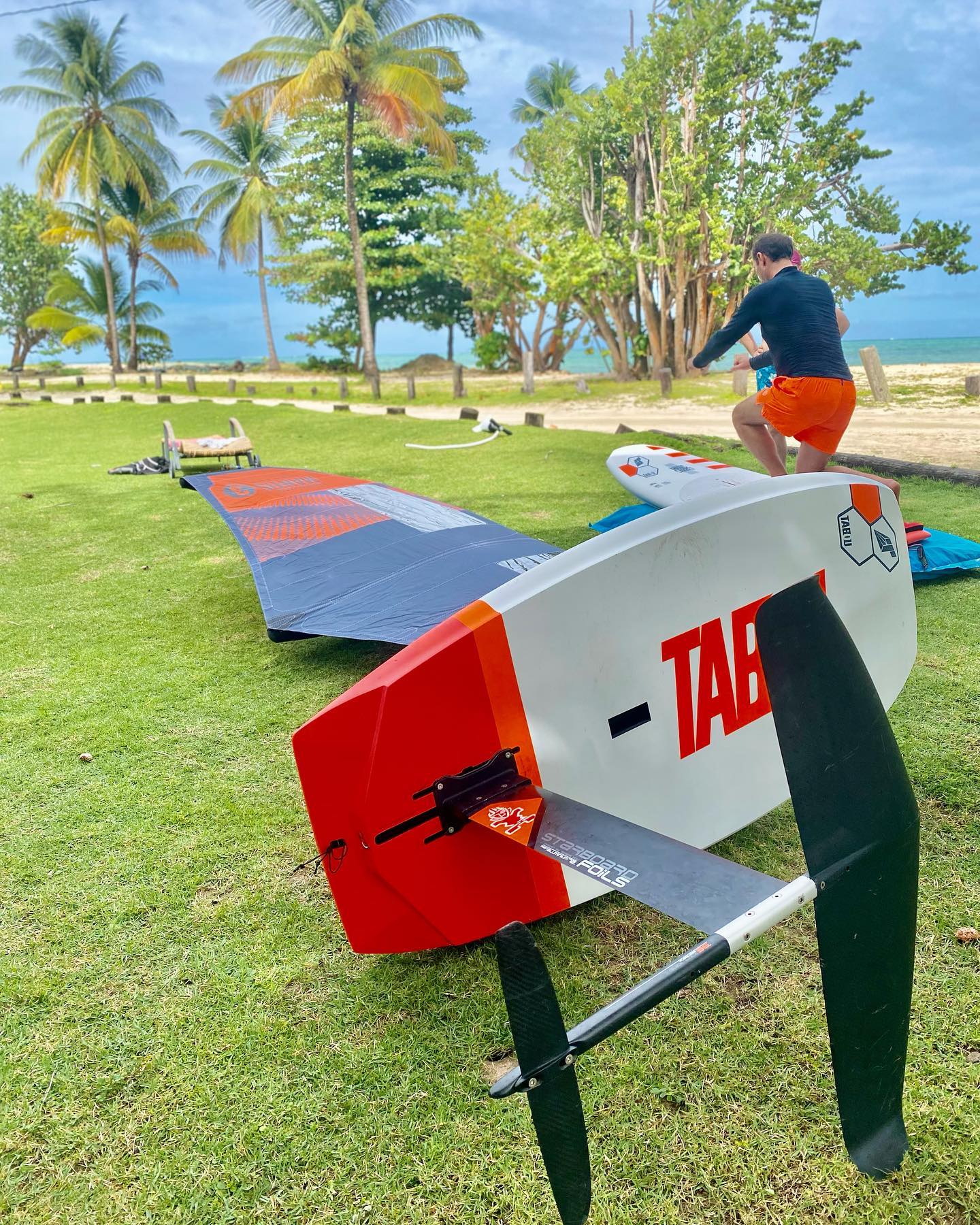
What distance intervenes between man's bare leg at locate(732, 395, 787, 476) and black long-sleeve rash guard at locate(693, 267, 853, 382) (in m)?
0.48

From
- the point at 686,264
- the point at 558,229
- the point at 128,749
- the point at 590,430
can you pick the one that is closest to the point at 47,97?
the point at 558,229

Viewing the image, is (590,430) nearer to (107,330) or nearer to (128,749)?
(128,749)

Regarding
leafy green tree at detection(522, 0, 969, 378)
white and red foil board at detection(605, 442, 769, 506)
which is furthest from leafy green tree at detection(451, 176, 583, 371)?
white and red foil board at detection(605, 442, 769, 506)

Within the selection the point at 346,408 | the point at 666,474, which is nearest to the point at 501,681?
the point at 666,474

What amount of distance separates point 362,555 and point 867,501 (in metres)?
2.17

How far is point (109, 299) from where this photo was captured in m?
26.2

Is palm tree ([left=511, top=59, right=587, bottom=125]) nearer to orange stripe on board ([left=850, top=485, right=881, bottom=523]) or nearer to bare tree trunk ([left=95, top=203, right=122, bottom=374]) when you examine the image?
bare tree trunk ([left=95, top=203, right=122, bottom=374])

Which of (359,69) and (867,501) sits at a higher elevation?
(359,69)

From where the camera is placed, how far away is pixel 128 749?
2865mm

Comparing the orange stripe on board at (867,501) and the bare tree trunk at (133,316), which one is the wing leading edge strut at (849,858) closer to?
the orange stripe on board at (867,501)

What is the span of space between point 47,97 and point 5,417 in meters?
14.3

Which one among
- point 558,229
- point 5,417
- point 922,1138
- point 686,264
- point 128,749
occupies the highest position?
point 558,229

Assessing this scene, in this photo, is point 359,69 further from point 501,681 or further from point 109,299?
point 501,681

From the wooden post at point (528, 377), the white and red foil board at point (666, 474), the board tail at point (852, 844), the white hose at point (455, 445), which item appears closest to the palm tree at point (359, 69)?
the wooden post at point (528, 377)
